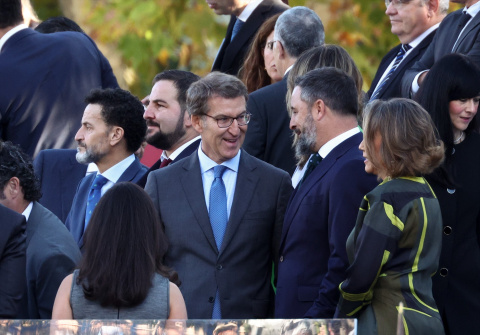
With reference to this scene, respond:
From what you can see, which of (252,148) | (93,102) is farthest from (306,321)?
(93,102)

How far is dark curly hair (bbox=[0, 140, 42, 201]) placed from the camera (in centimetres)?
626

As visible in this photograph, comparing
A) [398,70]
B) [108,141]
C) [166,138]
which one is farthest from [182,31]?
[166,138]

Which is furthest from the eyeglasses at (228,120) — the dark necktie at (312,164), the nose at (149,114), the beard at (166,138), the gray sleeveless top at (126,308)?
the gray sleeveless top at (126,308)

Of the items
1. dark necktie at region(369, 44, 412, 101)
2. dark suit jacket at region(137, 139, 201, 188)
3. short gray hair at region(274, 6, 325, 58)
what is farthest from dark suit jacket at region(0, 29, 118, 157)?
dark necktie at region(369, 44, 412, 101)

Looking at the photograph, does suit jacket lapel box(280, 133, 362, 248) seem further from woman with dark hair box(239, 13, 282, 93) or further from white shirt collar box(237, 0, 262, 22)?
white shirt collar box(237, 0, 262, 22)

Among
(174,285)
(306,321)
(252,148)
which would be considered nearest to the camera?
(306,321)

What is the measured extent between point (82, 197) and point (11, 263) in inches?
77.0

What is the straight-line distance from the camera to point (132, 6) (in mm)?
14750

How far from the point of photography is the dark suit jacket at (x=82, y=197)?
734 cm

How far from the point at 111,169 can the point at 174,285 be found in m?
2.25

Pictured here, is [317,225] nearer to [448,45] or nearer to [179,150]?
[179,150]

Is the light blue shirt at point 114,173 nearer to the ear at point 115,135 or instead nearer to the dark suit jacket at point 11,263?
the ear at point 115,135

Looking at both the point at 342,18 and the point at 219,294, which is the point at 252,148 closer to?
the point at 219,294

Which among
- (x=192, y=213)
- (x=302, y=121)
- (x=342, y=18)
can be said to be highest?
(x=342, y=18)
